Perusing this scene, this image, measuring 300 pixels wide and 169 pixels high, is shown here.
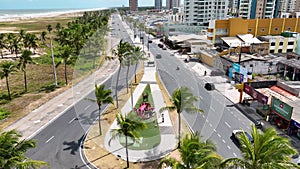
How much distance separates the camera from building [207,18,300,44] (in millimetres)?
78375

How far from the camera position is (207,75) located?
5541 cm

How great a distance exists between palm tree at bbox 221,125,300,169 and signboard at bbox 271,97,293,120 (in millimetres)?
14452

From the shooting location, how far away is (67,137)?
30375 mm

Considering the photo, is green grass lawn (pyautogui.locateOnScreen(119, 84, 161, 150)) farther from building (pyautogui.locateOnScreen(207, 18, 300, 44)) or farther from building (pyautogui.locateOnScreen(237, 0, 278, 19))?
building (pyautogui.locateOnScreen(237, 0, 278, 19))

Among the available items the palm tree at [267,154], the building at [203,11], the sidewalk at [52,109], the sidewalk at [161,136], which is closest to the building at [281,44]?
the sidewalk at [52,109]

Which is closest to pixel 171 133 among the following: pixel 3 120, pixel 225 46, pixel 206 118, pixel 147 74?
pixel 206 118

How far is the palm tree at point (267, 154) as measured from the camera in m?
15.4

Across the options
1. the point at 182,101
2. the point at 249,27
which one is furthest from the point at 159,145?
the point at 249,27

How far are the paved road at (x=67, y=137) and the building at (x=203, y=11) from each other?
332 feet

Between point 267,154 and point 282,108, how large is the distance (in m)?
17.1

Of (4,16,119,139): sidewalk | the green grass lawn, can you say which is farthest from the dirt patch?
(4,16,119,139): sidewalk

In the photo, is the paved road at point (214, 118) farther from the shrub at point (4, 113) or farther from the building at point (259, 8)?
the building at point (259, 8)

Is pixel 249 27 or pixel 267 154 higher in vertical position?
pixel 249 27

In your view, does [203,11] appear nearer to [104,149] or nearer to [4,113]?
[4,113]
